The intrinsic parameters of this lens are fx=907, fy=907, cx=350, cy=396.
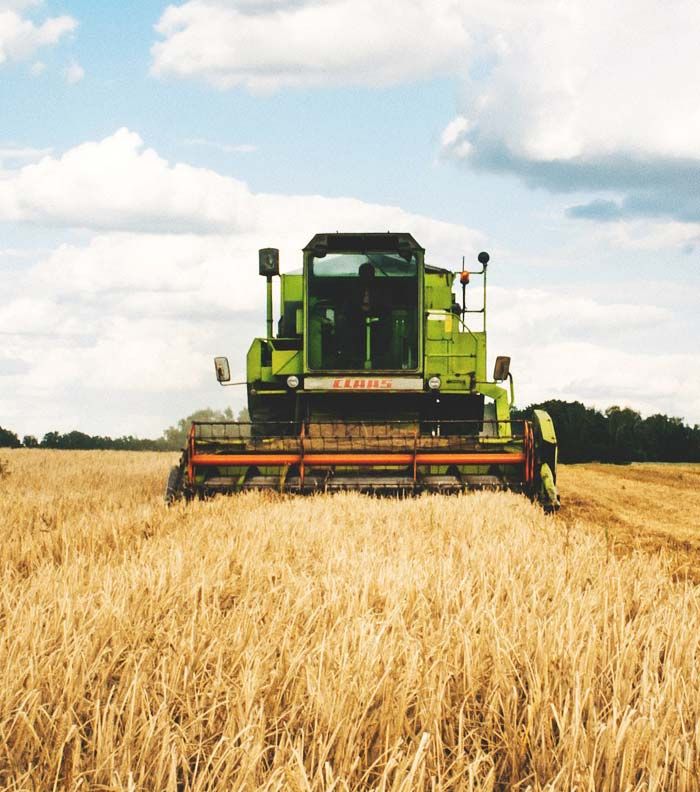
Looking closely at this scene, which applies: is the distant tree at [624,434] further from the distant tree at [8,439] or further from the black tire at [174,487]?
the distant tree at [8,439]

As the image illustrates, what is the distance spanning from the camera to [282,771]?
6.98 feet

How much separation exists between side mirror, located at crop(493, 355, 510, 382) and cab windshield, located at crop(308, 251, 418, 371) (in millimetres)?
1082

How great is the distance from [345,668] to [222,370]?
27.1 ft

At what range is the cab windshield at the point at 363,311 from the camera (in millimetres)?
11344

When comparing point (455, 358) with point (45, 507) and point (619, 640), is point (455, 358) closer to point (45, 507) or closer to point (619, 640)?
point (45, 507)

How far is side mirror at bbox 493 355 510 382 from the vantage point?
10.8 m

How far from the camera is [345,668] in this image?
9.14ft

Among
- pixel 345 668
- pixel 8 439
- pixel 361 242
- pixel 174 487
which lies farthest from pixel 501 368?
pixel 8 439

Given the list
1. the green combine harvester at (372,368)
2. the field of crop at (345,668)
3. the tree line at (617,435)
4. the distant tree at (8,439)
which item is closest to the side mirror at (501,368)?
the green combine harvester at (372,368)

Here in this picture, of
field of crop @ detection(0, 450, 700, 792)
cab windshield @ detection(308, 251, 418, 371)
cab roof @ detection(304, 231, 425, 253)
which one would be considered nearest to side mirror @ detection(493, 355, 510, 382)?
cab windshield @ detection(308, 251, 418, 371)

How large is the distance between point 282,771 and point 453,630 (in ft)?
4.75

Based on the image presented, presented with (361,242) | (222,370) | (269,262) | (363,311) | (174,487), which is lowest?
(174,487)

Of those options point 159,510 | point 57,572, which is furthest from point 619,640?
point 159,510

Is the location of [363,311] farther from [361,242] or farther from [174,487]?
[174,487]
